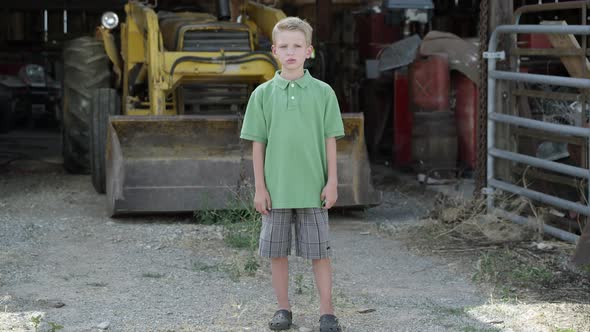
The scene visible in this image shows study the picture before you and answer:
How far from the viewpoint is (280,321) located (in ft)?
18.6

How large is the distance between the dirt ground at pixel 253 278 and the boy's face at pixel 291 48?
134 centimetres

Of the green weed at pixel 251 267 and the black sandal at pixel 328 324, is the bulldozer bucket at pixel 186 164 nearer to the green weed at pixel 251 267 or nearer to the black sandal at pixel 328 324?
the green weed at pixel 251 267

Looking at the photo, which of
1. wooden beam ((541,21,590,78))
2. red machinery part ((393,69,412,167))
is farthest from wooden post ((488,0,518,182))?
red machinery part ((393,69,412,167))

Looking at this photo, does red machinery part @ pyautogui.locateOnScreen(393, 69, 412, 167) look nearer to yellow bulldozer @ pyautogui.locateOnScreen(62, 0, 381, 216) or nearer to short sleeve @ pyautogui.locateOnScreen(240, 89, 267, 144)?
yellow bulldozer @ pyautogui.locateOnScreen(62, 0, 381, 216)

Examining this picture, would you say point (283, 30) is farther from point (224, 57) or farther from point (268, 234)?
point (224, 57)

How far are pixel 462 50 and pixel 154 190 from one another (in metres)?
4.21

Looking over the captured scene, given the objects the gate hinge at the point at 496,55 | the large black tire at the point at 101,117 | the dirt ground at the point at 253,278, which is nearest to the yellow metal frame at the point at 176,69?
the large black tire at the point at 101,117

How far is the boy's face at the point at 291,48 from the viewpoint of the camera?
5395 mm

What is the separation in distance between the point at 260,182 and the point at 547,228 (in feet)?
10.6

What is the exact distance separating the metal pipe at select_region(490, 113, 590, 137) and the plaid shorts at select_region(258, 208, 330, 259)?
2.69 meters

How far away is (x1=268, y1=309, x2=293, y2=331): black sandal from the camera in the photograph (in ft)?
18.7

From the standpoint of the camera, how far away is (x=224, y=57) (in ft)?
31.8

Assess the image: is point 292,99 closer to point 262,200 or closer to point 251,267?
point 262,200

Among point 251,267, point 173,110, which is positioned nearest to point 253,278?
point 251,267
